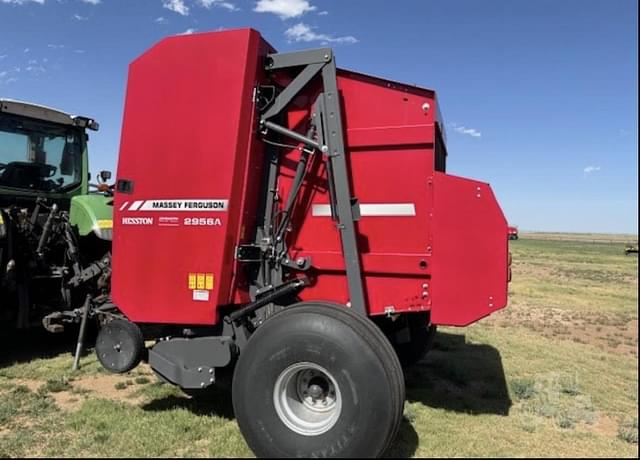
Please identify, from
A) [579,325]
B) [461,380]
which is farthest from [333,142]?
[579,325]

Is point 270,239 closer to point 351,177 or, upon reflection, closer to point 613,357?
point 351,177

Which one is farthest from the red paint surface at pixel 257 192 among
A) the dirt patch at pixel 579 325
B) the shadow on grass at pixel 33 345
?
the dirt patch at pixel 579 325

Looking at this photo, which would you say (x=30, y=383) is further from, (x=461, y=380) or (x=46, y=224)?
(x=461, y=380)

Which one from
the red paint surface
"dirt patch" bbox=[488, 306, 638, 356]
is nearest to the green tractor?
the red paint surface

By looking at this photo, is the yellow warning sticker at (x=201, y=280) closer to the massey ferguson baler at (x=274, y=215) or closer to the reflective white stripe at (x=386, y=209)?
the massey ferguson baler at (x=274, y=215)

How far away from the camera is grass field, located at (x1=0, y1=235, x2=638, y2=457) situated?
3797 millimetres

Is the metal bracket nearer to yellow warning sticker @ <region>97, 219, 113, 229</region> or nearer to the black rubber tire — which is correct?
the black rubber tire

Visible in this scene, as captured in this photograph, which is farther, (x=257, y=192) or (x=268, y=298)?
(x=257, y=192)

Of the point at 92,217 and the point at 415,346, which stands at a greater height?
the point at 92,217

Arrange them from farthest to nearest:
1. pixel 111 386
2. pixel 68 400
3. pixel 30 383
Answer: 1. pixel 30 383
2. pixel 111 386
3. pixel 68 400

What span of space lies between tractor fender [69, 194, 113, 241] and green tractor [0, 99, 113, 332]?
1cm

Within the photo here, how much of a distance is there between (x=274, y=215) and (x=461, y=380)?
2.94m

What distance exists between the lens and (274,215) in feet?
13.4

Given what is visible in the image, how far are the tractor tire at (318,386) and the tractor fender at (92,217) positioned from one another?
3366 millimetres
